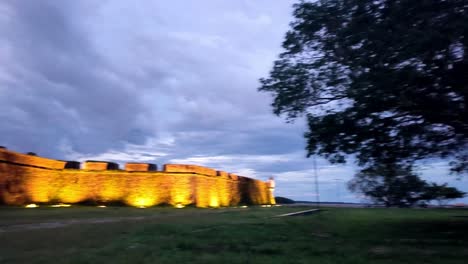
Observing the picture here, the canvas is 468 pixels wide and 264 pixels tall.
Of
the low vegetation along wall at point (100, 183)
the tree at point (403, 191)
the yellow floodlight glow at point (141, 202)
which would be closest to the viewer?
the low vegetation along wall at point (100, 183)

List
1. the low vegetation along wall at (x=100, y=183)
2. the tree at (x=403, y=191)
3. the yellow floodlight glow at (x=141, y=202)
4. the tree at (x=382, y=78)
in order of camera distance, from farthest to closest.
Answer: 1. the tree at (x=403, y=191)
2. the yellow floodlight glow at (x=141, y=202)
3. the low vegetation along wall at (x=100, y=183)
4. the tree at (x=382, y=78)

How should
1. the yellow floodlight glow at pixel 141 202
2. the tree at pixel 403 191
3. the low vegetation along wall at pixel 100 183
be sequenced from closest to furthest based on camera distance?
the low vegetation along wall at pixel 100 183 < the yellow floodlight glow at pixel 141 202 < the tree at pixel 403 191

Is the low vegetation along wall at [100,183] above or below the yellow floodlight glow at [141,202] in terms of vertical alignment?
above

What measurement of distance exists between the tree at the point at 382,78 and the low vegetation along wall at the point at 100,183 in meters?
14.4

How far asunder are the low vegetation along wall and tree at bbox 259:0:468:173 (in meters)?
14.4

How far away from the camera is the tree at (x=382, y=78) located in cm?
855

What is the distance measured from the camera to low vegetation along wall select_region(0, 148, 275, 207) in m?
20.2

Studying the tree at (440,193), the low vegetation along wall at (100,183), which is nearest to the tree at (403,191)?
the tree at (440,193)

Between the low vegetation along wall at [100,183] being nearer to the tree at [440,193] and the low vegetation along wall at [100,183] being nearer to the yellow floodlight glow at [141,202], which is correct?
the yellow floodlight glow at [141,202]

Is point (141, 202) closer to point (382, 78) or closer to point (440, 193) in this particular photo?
point (382, 78)

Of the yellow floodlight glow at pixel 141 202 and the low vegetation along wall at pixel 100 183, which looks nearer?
the low vegetation along wall at pixel 100 183

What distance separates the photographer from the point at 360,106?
31.4 feet

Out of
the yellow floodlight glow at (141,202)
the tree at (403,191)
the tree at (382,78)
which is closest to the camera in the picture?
the tree at (382,78)

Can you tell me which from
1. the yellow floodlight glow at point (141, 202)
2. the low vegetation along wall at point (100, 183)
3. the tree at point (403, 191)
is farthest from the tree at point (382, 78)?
the tree at point (403, 191)
